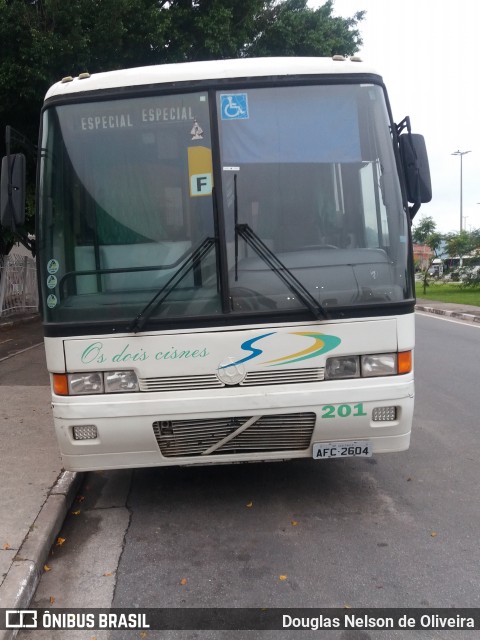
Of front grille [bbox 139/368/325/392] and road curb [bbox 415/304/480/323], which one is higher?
front grille [bbox 139/368/325/392]

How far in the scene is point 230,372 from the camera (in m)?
4.44

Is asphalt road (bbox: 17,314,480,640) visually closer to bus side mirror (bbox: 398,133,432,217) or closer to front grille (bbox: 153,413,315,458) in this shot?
front grille (bbox: 153,413,315,458)

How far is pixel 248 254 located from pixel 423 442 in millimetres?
3258

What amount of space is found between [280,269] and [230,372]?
2.44 feet

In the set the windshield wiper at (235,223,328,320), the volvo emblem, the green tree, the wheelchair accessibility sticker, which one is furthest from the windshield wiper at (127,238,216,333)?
the green tree

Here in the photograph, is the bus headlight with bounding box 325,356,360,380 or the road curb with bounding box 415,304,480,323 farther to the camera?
the road curb with bounding box 415,304,480,323

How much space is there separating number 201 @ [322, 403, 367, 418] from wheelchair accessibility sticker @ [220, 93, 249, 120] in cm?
202

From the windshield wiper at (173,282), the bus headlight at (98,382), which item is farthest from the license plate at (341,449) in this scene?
the windshield wiper at (173,282)

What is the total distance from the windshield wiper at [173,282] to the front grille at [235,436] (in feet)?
2.22

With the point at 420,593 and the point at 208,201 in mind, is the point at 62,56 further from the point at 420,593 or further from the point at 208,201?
the point at 420,593

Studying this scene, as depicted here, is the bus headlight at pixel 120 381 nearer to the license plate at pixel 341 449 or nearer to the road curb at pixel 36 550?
the road curb at pixel 36 550

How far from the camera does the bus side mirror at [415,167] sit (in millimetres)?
4828

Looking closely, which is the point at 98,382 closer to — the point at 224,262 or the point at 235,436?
the point at 235,436

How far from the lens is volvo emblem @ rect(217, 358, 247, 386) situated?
4.43 meters
